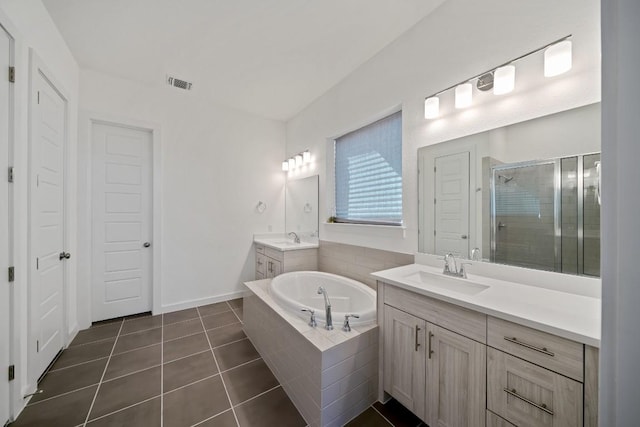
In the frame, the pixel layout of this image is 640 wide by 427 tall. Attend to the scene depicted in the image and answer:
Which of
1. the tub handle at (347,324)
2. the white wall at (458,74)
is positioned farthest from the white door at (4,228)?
the white wall at (458,74)

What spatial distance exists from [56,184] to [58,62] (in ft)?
3.50

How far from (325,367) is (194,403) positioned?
3.24 feet

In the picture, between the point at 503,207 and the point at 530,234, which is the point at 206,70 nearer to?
the point at 503,207

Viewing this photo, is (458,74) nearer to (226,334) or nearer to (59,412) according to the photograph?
(226,334)

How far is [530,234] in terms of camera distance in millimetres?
1450

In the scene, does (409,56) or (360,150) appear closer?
(409,56)

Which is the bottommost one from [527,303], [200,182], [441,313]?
[441,313]

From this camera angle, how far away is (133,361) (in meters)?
2.13

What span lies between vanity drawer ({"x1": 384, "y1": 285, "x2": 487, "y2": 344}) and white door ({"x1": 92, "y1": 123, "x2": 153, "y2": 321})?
302cm

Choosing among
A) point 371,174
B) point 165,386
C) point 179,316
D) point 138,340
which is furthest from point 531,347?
point 179,316

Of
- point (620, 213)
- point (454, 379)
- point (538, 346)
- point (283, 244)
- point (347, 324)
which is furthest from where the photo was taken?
point (283, 244)

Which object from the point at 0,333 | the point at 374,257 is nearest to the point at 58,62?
the point at 0,333

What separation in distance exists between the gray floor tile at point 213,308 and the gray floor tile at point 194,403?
1.36m

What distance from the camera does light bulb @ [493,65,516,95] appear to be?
4.83 feet
